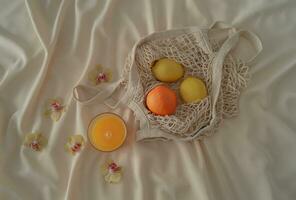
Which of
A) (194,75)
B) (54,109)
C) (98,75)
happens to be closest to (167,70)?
(194,75)

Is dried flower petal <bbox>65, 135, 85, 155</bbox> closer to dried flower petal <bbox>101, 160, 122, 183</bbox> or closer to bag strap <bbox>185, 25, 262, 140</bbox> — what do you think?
dried flower petal <bbox>101, 160, 122, 183</bbox>

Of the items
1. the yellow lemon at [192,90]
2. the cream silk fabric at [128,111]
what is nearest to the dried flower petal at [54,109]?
the cream silk fabric at [128,111]

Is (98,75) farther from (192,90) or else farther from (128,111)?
(192,90)

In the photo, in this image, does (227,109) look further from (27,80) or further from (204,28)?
(27,80)

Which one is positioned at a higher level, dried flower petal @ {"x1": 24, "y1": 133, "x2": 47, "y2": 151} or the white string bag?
the white string bag

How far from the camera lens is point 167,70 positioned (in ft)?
2.64

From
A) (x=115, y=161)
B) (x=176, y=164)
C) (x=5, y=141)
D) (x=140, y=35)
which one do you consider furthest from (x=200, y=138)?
(x=5, y=141)

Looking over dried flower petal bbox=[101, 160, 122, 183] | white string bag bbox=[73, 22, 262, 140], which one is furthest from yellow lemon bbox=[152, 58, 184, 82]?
dried flower petal bbox=[101, 160, 122, 183]

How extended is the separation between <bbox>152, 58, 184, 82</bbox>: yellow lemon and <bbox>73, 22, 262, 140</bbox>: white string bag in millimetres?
13

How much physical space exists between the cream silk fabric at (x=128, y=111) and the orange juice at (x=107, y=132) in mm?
19

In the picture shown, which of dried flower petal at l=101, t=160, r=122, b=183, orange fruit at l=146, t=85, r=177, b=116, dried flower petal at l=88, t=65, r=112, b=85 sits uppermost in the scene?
dried flower petal at l=88, t=65, r=112, b=85

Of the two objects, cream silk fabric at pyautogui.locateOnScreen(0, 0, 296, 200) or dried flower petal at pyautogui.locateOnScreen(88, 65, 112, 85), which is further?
dried flower petal at pyautogui.locateOnScreen(88, 65, 112, 85)

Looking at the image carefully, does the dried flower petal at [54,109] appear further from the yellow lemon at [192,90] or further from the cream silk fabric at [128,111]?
the yellow lemon at [192,90]

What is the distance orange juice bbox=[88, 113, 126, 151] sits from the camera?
0.77 metres
